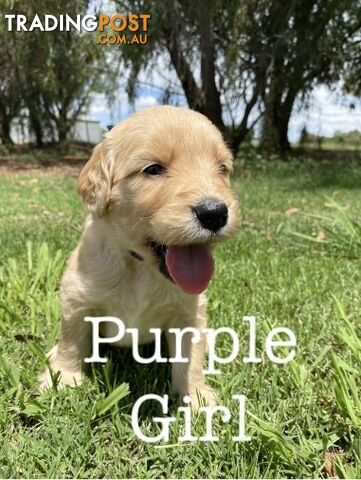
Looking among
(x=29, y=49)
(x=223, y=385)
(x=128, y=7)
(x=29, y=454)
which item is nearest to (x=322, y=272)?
(x=223, y=385)

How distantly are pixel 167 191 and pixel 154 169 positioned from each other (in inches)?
5.4

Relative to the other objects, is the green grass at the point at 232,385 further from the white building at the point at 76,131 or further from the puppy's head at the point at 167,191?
the white building at the point at 76,131

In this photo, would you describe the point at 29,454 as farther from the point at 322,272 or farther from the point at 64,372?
the point at 322,272

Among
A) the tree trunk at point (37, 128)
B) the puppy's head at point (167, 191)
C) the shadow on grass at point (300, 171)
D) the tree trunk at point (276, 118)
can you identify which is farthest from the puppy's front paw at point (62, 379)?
the tree trunk at point (37, 128)

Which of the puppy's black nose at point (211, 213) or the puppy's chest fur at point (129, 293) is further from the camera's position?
the puppy's chest fur at point (129, 293)

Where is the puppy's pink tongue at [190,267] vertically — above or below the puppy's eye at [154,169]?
below

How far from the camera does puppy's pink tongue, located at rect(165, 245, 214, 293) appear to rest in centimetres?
187

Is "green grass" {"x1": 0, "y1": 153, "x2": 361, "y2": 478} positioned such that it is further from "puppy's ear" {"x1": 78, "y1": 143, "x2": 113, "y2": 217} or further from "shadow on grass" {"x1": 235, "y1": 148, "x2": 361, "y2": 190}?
"shadow on grass" {"x1": 235, "y1": 148, "x2": 361, "y2": 190}

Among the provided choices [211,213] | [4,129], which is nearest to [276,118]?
[4,129]

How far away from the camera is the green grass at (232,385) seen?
1.71 m

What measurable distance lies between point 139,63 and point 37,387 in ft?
33.7

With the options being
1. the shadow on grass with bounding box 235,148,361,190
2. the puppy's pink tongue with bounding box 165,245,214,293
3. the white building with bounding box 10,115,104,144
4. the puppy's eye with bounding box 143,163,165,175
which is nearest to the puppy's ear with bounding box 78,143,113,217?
the puppy's eye with bounding box 143,163,165,175

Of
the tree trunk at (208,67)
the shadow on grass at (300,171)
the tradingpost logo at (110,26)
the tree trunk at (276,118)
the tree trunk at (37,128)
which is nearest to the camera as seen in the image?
the shadow on grass at (300,171)

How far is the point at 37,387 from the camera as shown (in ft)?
6.95
